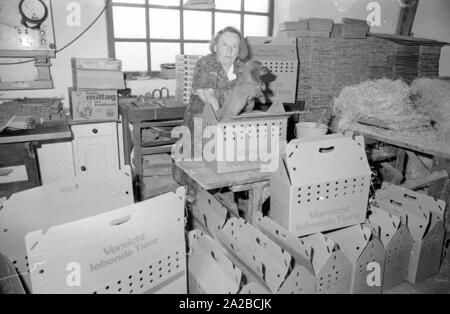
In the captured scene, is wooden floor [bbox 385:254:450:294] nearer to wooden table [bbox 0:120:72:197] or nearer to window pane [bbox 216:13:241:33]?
wooden table [bbox 0:120:72:197]

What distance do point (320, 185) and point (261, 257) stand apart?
47 cm

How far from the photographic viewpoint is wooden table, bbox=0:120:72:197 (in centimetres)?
262

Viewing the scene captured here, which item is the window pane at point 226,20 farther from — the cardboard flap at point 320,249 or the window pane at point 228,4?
the cardboard flap at point 320,249

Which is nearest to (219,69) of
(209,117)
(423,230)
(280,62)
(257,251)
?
(209,117)

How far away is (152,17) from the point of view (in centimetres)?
403

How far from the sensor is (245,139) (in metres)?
1.82

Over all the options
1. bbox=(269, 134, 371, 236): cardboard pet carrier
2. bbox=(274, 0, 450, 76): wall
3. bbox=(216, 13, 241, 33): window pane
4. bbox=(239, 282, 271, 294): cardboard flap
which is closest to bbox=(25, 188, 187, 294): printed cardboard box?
bbox=(239, 282, 271, 294): cardboard flap

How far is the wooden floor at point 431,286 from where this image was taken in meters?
2.00

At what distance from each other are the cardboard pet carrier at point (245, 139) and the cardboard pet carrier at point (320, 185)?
145 mm

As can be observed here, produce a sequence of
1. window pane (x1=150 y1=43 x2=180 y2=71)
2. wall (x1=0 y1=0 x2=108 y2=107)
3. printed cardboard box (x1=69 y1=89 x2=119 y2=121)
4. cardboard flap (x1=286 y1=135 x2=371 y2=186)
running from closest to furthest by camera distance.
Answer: cardboard flap (x1=286 y1=135 x2=371 y2=186), printed cardboard box (x1=69 y1=89 x2=119 y2=121), wall (x1=0 y1=0 x2=108 y2=107), window pane (x1=150 y1=43 x2=180 y2=71)

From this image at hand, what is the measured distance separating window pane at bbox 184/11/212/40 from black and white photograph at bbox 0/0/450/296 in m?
0.02

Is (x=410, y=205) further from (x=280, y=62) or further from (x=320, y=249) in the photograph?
(x=280, y=62)

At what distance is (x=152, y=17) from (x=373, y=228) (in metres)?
3.37
